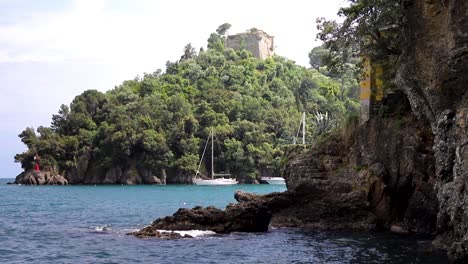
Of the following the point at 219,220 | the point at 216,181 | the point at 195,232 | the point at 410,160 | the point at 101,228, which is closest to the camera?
the point at 195,232

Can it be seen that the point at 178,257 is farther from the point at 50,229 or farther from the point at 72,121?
the point at 72,121

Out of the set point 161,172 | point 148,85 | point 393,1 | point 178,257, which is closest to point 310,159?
point 393,1

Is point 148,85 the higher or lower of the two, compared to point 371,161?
higher

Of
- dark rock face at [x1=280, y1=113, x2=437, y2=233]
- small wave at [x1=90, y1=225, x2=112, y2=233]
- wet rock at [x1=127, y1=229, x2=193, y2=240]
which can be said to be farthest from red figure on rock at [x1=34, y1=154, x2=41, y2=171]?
wet rock at [x1=127, y1=229, x2=193, y2=240]

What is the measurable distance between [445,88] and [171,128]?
107 m

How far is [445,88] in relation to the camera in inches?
1041

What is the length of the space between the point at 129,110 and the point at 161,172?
1454cm

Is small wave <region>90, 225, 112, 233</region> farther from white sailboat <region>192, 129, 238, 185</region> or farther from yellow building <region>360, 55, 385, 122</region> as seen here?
white sailboat <region>192, 129, 238, 185</region>

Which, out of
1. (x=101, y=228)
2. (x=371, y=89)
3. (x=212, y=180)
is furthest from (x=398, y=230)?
(x=212, y=180)

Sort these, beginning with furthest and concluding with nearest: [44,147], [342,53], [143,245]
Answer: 1. [44,147]
2. [342,53]
3. [143,245]

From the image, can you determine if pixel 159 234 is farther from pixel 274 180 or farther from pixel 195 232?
pixel 274 180

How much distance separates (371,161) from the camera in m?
39.2

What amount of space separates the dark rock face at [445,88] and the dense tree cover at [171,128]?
A: 3273 inches

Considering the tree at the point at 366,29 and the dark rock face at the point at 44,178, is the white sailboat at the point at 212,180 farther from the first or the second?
the tree at the point at 366,29
